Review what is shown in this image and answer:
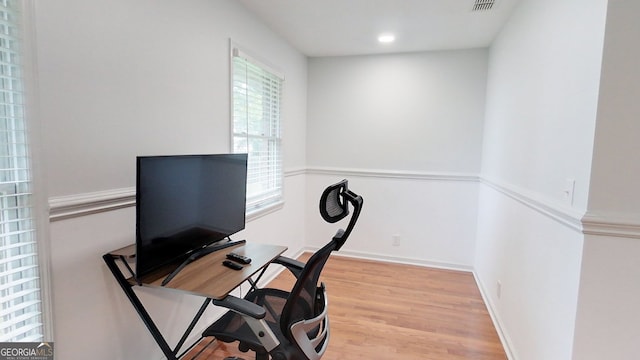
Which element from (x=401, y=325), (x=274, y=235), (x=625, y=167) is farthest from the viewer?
(x=274, y=235)

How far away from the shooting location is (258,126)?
3006 millimetres

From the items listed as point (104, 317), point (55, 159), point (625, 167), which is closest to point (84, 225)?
point (55, 159)

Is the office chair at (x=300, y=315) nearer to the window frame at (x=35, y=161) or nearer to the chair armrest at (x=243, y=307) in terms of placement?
the chair armrest at (x=243, y=307)

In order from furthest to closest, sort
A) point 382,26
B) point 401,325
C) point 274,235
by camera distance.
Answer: point 274,235
point 382,26
point 401,325

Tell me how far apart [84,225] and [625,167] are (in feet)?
7.56

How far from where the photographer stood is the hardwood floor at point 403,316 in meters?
2.22

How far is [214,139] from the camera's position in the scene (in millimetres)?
2320

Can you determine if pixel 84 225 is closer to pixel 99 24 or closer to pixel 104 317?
pixel 104 317

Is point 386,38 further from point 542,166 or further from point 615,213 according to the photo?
point 615,213

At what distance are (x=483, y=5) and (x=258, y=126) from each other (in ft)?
7.00

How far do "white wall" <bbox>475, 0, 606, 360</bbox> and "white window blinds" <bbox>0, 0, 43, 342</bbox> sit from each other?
2.24 meters

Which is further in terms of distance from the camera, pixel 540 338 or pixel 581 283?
pixel 540 338

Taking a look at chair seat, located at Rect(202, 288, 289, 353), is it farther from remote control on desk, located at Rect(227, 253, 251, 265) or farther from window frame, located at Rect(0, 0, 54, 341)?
window frame, located at Rect(0, 0, 54, 341)

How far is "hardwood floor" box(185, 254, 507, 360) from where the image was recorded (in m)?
2.22
